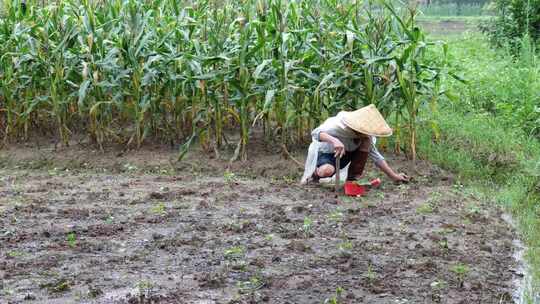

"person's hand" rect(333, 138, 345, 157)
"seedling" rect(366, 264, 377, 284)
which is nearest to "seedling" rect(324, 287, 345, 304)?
"seedling" rect(366, 264, 377, 284)

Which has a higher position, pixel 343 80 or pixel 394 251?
pixel 343 80

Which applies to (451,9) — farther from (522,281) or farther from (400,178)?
(522,281)

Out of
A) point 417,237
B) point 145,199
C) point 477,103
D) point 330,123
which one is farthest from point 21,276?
point 477,103

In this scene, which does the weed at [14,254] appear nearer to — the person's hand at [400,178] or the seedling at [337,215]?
the seedling at [337,215]

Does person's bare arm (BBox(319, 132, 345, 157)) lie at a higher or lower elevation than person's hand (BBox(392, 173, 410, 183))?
higher

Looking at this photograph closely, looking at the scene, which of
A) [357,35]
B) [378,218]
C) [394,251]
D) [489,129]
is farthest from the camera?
[489,129]

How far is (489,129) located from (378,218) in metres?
2.75

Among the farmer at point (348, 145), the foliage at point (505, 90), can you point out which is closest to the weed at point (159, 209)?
the farmer at point (348, 145)

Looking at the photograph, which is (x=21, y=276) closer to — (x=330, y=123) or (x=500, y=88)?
(x=330, y=123)

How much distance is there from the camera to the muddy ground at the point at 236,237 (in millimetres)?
4938

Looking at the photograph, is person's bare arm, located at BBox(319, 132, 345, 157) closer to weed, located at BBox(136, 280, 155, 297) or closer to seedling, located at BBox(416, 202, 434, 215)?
seedling, located at BBox(416, 202, 434, 215)

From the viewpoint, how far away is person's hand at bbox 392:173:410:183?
7.52 meters

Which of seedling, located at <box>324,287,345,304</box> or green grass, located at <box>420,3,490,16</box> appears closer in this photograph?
seedling, located at <box>324,287,345,304</box>

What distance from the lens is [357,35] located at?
7.98 m
